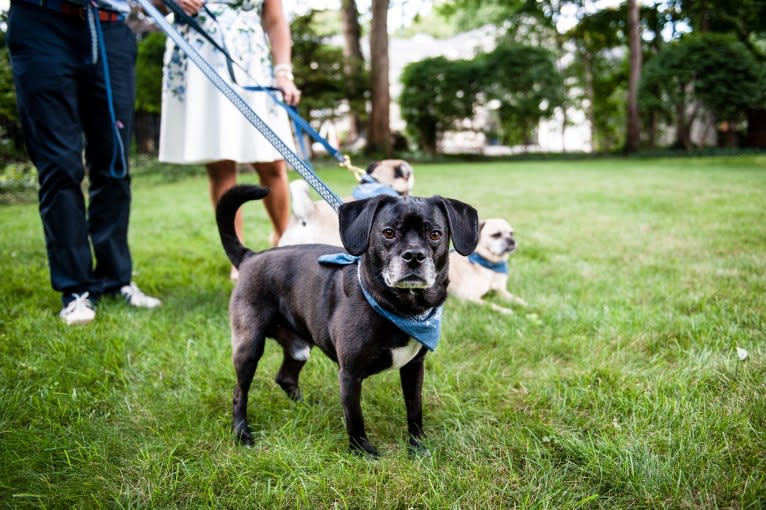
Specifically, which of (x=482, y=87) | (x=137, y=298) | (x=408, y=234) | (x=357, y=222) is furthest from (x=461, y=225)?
(x=482, y=87)

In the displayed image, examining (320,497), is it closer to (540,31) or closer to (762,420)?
(762,420)

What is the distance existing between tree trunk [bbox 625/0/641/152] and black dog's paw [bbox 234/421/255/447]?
19912mm

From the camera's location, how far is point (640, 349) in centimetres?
271

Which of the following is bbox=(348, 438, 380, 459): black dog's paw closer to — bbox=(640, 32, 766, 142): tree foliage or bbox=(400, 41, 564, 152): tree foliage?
bbox=(640, 32, 766, 142): tree foliage

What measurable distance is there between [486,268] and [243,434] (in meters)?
2.40

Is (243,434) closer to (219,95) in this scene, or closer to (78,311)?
(78,311)

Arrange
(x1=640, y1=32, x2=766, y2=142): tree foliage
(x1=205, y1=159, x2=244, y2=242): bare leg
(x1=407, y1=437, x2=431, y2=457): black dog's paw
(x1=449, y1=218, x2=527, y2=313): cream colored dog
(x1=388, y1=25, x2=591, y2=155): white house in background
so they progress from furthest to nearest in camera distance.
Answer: (x1=388, y1=25, x2=591, y2=155): white house in background → (x1=640, y1=32, x2=766, y2=142): tree foliage → (x1=449, y1=218, x2=527, y2=313): cream colored dog → (x1=205, y1=159, x2=244, y2=242): bare leg → (x1=407, y1=437, x2=431, y2=457): black dog's paw

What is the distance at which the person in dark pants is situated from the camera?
9.22ft

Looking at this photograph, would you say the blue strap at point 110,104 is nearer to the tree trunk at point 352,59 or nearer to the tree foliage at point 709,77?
the tree trunk at point 352,59

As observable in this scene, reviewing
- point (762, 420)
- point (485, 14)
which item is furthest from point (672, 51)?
point (762, 420)

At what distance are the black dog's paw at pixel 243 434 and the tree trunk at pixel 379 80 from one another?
1573 cm

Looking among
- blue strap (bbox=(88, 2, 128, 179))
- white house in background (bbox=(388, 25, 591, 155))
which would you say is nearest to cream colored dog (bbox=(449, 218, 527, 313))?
blue strap (bbox=(88, 2, 128, 179))

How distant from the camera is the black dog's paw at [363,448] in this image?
190 cm

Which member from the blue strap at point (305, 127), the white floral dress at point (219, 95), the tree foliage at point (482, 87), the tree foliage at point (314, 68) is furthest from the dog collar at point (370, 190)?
the tree foliage at point (482, 87)
